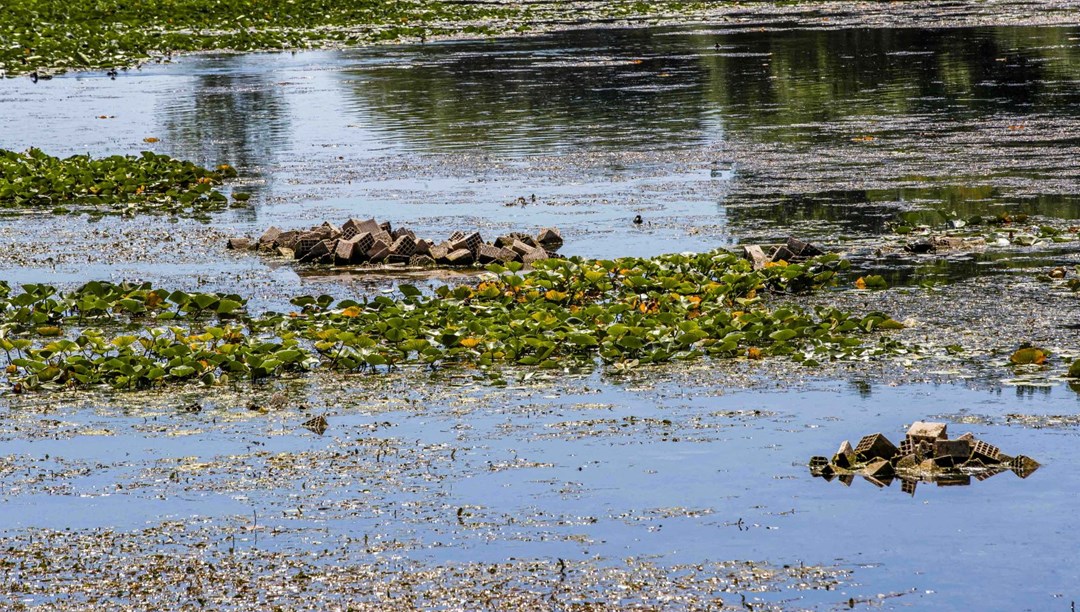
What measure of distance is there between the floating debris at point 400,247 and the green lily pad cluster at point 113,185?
3633mm

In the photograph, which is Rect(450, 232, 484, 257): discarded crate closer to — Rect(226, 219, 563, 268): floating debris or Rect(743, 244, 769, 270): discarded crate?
Rect(226, 219, 563, 268): floating debris

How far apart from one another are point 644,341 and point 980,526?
403cm

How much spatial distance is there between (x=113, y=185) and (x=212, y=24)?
100 feet

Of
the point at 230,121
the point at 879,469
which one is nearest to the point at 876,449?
the point at 879,469

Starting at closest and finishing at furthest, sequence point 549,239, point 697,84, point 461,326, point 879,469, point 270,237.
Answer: point 879,469
point 461,326
point 549,239
point 270,237
point 697,84

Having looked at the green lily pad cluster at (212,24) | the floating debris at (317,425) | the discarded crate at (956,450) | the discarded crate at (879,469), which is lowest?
the discarded crate at (879,469)

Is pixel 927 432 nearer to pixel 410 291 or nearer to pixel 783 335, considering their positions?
pixel 783 335

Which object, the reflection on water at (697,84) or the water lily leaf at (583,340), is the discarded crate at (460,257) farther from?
the reflection on water at (697,84)

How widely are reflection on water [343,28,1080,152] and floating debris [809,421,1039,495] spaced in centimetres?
1411

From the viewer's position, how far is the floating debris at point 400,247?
49.6 feet

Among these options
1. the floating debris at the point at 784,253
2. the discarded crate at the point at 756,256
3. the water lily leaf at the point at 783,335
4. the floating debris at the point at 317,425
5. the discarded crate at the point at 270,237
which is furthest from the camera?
the discarded crate at the point at 270,237

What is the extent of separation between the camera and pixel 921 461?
9031 mm

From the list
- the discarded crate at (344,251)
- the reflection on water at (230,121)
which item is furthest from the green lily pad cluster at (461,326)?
the reflection on water at (230,121)

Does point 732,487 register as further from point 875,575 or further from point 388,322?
point 388,322
